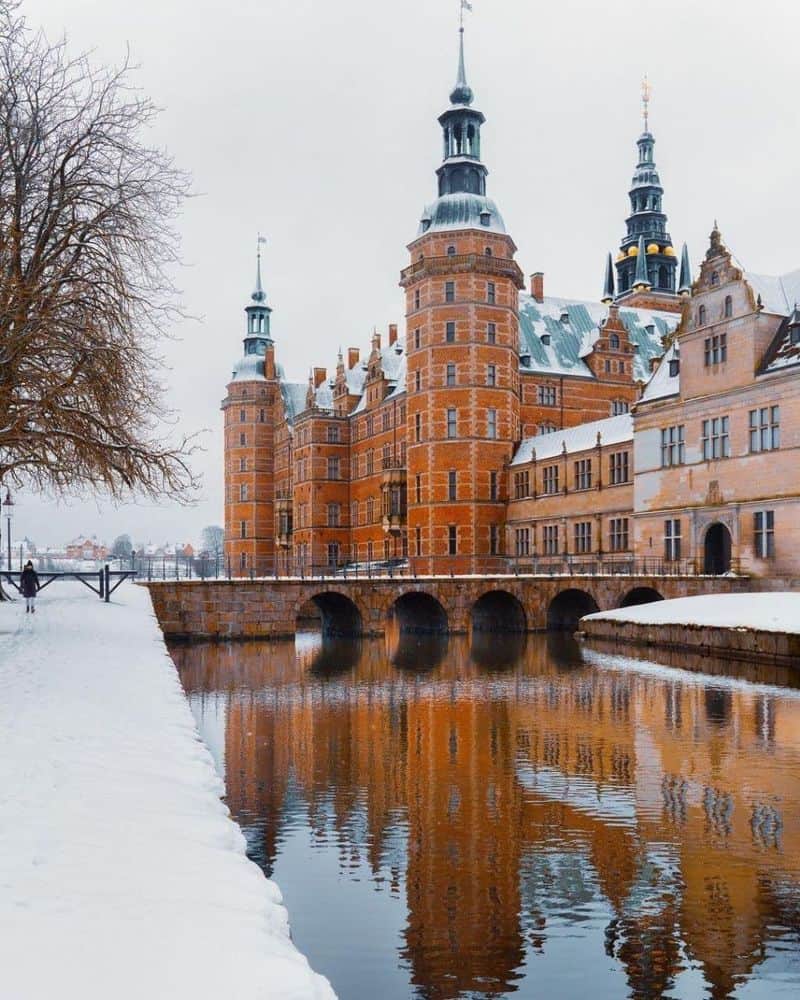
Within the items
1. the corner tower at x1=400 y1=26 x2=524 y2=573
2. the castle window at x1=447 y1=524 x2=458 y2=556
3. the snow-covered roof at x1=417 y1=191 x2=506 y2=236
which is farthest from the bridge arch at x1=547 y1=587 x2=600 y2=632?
the snow-covered roof at x1=417 y1=191 x2=506 y2=236

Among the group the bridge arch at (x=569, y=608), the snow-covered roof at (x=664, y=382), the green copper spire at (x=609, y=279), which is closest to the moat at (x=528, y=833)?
the bridge arch at (x=569, y=608)

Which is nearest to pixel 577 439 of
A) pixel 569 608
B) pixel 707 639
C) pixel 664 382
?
pixel 664 382

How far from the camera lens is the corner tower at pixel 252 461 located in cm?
8212

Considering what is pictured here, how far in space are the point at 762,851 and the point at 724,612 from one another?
21727mm

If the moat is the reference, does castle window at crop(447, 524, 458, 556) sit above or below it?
above

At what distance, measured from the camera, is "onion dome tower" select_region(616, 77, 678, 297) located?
84.4m

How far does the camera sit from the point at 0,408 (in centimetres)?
1828

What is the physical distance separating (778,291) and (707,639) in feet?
51.6

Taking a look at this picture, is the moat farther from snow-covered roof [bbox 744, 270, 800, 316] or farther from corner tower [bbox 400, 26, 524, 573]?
corner tower [bbox 400, 26, 524, 573]

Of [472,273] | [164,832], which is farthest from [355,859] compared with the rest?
[472,273]

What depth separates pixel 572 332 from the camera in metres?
63.0

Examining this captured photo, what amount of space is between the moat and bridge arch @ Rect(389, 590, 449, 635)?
18.8 metres

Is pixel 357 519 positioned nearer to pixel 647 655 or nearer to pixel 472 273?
pixel 472 273

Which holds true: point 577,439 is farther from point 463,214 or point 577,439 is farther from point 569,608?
point 463,214
